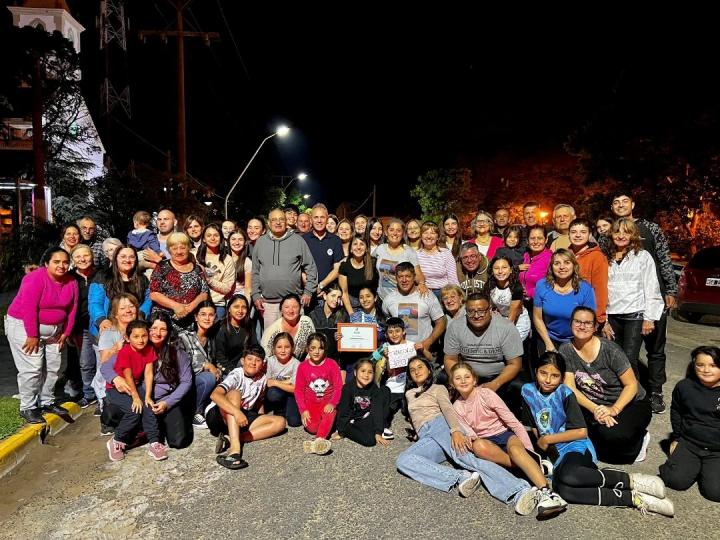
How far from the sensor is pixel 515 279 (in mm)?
6613

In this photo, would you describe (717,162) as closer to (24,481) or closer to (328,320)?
(328,320)

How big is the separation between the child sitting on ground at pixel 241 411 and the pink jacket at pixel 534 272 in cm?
330

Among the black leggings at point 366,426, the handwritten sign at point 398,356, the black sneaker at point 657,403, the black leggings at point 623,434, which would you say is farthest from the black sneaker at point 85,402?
the black sneaker at point 657,403

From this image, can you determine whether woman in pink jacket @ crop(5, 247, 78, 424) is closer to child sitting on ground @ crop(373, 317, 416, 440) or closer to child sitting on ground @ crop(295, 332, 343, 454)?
child sitting on ground @ crop(295, 332, 343, 454)

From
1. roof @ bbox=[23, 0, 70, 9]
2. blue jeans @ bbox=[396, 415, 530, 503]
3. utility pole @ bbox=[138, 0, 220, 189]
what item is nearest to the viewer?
blue jeans @ bbox=[396, 415, 530, 503]

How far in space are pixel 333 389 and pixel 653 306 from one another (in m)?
3.55

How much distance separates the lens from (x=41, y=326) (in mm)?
5570

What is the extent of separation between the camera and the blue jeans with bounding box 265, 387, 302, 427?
586 cm

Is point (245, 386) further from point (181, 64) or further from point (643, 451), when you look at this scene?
point (181, 64)

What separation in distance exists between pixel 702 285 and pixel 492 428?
857 cm

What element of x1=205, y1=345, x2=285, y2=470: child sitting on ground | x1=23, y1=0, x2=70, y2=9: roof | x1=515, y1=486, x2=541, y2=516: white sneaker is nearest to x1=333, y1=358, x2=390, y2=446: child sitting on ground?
x1=205, y1=345, x2=285, y2=470: child sitting on ground

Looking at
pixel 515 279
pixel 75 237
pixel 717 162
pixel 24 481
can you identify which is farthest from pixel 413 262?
pixel 717 162

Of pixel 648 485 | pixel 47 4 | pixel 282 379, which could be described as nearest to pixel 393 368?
pixel 282 379

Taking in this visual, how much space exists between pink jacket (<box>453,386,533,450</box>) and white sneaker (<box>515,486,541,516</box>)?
641mm
